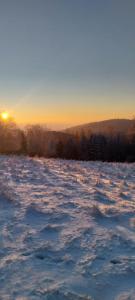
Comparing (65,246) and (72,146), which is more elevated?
(72,146)

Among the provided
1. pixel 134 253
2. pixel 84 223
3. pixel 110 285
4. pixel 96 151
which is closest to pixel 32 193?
A: pixel 84 223

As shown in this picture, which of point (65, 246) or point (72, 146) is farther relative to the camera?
point (72, 146)

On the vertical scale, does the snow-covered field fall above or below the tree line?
below

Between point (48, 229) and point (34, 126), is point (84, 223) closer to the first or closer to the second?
point (48, 229)

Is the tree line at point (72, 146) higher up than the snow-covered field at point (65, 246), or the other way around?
the tree line at point (72, 146)

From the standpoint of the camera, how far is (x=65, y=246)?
563 cm

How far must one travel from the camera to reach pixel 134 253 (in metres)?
5.43

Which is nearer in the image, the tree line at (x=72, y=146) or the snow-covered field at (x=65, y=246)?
the snow-covered field at (x=65, y=246)

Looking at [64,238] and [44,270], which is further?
Result: [64,238]

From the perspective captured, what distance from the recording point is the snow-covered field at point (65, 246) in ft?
14.0

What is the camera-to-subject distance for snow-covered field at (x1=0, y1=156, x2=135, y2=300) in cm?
427

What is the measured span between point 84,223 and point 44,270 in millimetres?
2257

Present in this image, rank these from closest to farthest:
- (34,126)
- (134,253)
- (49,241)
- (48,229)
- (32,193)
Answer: (134,253)
(49,241)
(48,229)
(32,193)
(34,126)

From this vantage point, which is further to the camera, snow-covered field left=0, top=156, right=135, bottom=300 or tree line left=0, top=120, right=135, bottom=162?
tree line left=0, top=120, right=135, bottom=162
